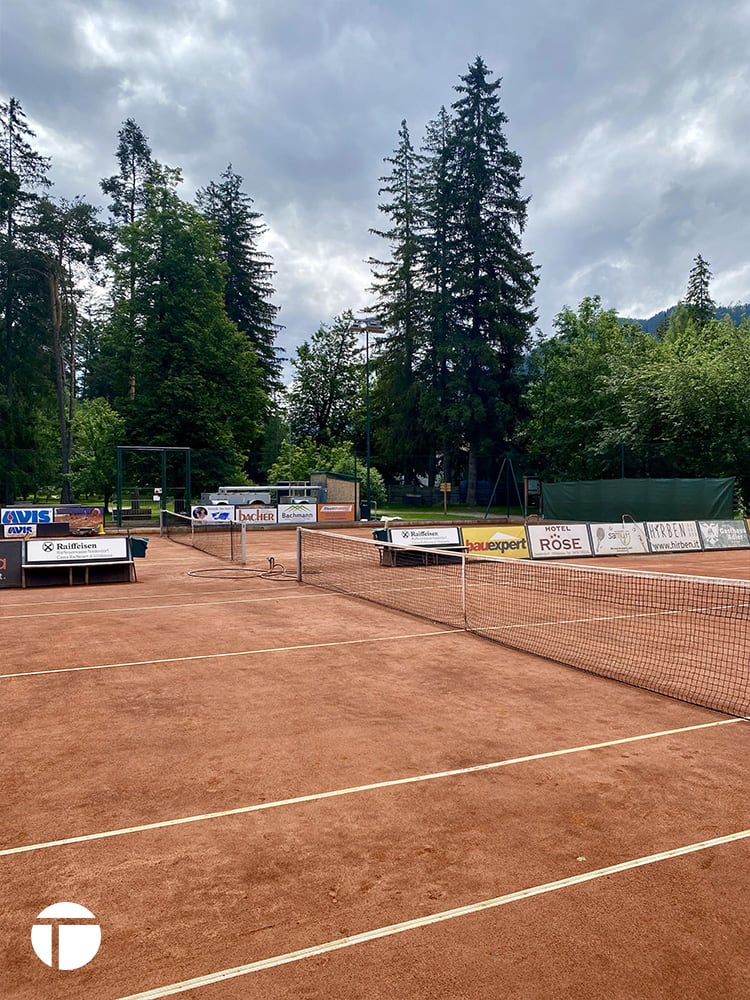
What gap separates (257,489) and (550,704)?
127 ft

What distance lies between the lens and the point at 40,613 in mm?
13141

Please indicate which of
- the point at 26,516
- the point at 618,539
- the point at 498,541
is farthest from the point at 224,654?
the point at 26,516

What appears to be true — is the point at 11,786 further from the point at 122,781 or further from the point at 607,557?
the point at 607,557

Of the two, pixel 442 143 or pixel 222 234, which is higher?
pixel 442 143

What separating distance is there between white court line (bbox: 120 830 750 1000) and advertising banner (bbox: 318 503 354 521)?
33.4 meters

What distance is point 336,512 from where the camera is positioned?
124 ft

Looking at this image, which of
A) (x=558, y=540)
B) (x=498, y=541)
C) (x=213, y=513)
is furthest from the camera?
(x=213, y=513)

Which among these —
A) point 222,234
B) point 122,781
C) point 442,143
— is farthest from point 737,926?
point 222,234

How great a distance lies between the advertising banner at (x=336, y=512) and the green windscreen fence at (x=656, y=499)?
12.8 m

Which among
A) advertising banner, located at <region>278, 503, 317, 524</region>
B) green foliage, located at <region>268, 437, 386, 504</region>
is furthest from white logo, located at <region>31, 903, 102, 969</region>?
green foliage, located at <region>268, 437, 386, 504</region>

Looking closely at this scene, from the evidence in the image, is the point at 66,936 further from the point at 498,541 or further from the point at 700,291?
the point at 700,291

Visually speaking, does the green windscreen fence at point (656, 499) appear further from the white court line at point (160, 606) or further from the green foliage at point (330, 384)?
the green foliage at point (330, 384)

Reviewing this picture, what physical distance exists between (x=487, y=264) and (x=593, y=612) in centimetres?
5185

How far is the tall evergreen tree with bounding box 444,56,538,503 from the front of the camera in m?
57.2
